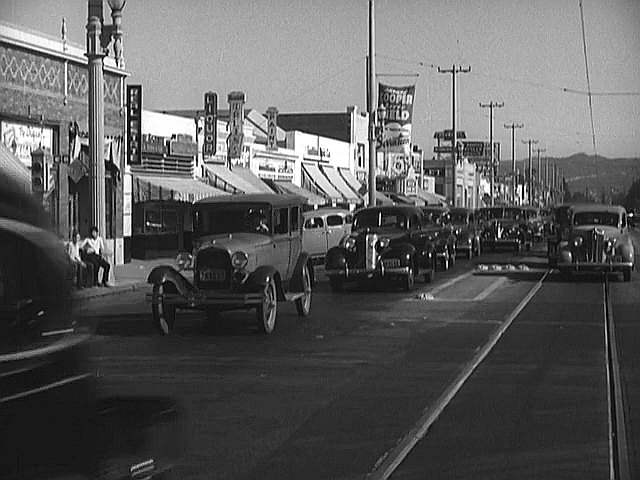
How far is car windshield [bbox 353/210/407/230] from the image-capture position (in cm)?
2457

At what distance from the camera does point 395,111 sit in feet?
158

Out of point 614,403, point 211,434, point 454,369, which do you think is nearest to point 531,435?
point 614,403

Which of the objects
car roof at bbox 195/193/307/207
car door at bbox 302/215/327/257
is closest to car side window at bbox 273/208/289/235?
car roof at bbox 195/193/307/207

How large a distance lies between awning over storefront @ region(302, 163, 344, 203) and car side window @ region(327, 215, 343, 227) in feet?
55.0

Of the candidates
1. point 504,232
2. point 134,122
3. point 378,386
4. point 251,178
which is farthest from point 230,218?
point 504,232

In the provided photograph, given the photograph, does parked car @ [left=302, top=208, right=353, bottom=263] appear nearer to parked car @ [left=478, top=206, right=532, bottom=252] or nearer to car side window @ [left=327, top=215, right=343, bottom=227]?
car side window @ [left=327, top=215, right=343, bottom=227]

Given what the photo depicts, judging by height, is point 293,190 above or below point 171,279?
above

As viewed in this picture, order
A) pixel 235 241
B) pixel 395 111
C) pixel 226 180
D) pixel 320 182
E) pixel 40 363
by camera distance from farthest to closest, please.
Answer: pixel 320 182
pixel 395 111
pixel 226 180
pixel 235 241
pixel 40 363

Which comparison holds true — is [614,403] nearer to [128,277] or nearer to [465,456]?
[465,456]

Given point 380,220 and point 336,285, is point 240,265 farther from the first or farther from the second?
point 380,220

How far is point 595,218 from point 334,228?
29.1ft

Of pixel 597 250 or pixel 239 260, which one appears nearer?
pixel 239 260

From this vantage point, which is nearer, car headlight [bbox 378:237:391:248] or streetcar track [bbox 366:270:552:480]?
streetcar track [bbox 366:270:552:480]

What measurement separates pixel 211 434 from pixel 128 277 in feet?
61.2
